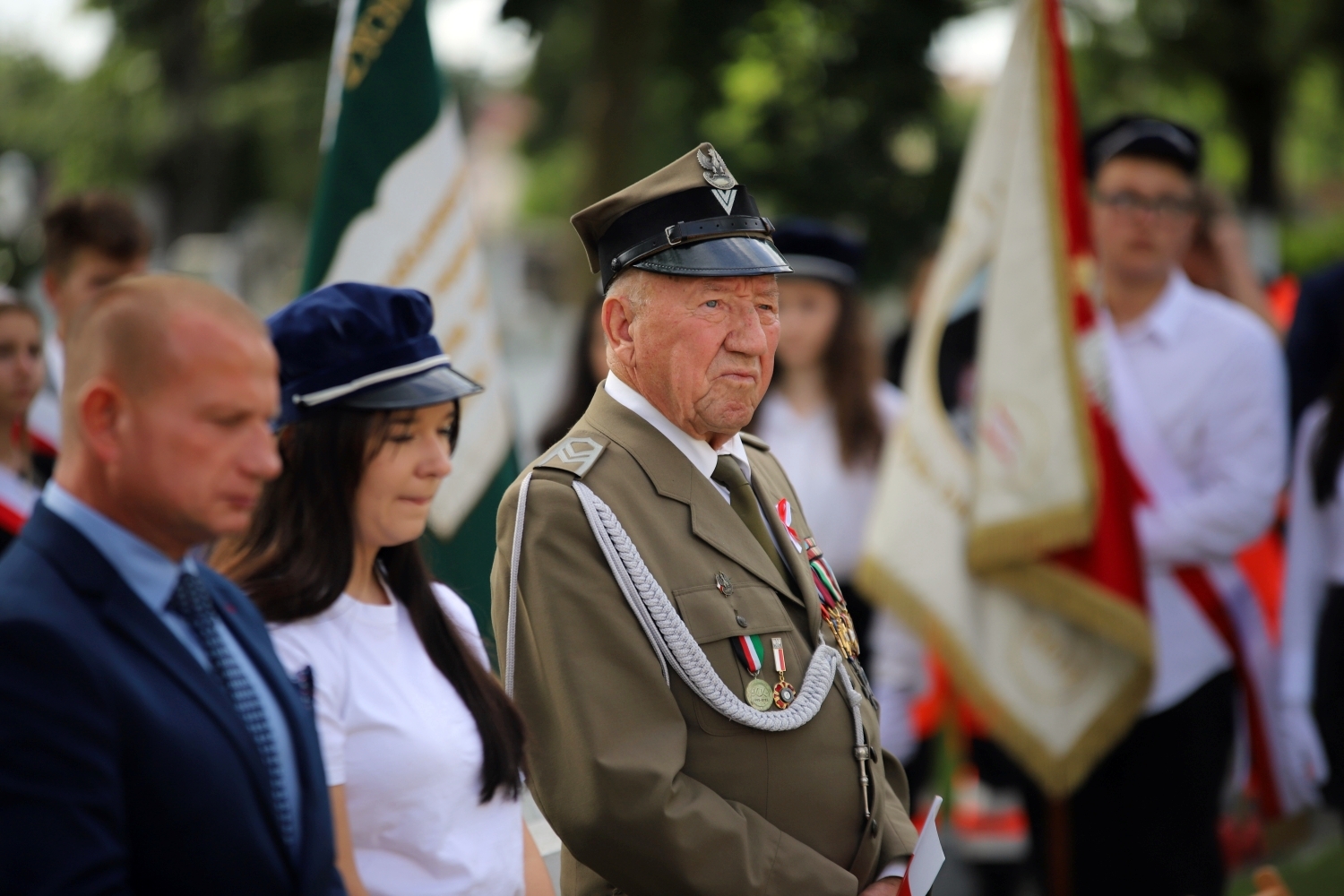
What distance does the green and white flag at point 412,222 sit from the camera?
384cm

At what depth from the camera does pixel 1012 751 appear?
4.23 meters

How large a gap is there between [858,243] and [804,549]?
2.77m

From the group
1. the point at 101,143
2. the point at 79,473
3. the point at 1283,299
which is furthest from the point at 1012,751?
the point at 101,143

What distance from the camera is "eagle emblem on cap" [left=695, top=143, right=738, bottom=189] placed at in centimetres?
240

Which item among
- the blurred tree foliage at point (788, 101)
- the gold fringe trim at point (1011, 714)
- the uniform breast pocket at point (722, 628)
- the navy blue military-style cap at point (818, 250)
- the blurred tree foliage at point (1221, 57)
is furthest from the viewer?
the blurred tree foliage at point (1221, 57)

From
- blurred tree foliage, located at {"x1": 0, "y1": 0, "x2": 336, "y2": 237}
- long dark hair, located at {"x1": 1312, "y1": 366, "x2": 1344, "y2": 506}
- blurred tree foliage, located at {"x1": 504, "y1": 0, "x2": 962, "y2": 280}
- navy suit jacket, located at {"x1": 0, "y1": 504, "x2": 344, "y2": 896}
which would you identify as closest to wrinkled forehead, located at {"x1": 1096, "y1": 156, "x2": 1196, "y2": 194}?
long dark hair, located at {"x1": 1312, "y1": 366, "x2": 1344, "y2": 506}

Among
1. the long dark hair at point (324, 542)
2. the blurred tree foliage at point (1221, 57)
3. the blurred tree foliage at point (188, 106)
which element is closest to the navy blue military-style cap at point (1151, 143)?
the long dark hair at point (324, 542)

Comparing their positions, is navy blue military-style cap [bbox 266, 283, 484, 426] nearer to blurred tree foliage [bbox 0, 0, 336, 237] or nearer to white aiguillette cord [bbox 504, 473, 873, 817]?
white aiguillette cord [bbox 504, 473, 873, 817]

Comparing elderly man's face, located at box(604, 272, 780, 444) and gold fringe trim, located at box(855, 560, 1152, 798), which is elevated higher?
elderly man's face, located at box(604, 272, 780, 444)

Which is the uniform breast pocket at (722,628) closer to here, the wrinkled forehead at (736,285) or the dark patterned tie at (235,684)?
the wrinkled forehead at (736,285)

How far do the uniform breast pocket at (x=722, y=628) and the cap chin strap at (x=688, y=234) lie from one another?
0.54 meters

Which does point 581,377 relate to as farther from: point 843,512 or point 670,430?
point 670,430

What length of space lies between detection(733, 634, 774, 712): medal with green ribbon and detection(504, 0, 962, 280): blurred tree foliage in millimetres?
6912

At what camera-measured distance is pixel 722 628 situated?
2.23 meters
